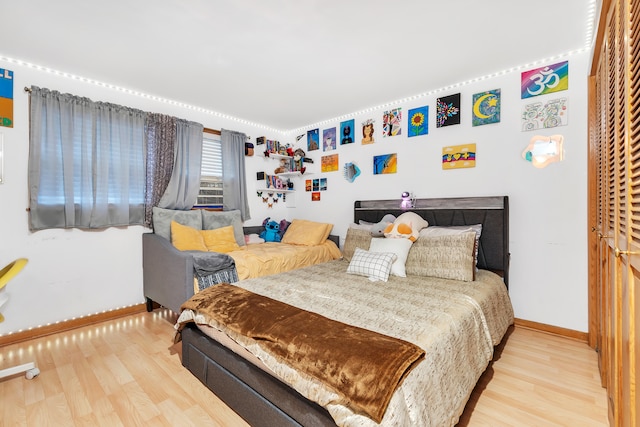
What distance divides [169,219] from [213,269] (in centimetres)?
101

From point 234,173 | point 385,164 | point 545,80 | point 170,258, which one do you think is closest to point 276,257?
point 170,258

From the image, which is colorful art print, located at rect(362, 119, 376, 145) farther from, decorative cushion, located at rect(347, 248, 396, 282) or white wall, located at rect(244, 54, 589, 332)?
decorative cushion, located at rect(347, 248, 396, 282)

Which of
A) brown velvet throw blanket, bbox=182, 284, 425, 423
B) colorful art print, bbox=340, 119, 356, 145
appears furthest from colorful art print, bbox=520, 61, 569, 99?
brown velvet throw blanket, bbox=182, 284, 425, 423

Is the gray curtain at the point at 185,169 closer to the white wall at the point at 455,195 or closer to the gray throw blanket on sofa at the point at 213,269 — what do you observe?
the white wall at the point at 455,195

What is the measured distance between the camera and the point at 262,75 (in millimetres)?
2736

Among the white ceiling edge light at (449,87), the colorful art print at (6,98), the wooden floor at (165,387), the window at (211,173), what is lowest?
the wooden floor at (165,387)

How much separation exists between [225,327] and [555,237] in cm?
283

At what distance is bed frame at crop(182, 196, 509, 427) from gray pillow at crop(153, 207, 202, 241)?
1.52m

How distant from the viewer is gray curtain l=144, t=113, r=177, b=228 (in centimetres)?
321

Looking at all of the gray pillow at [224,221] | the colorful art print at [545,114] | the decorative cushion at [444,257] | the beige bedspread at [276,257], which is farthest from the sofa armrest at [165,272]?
the colorful art print at [545,114]

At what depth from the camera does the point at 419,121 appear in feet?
10.7

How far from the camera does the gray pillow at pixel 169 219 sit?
3174 mm

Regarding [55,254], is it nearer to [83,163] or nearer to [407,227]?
[83,163]

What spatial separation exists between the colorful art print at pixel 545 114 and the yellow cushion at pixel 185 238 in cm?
346
